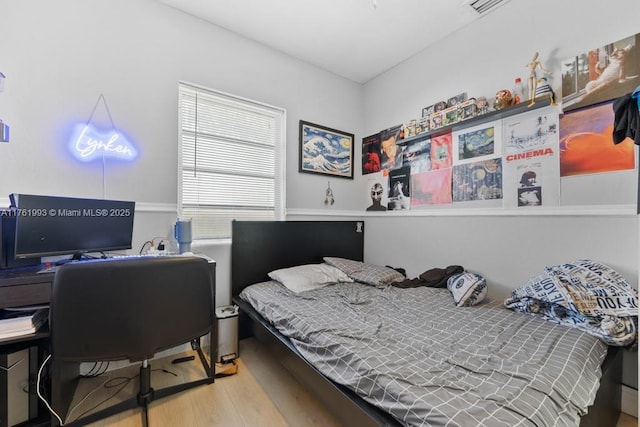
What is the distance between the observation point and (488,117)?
6.95ft

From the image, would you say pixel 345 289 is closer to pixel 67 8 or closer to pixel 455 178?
pixel 455 178

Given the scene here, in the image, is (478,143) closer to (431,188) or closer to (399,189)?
(431,188)

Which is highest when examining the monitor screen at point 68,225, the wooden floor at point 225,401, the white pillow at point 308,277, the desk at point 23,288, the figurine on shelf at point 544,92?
the figurine on shelf at point 544,92

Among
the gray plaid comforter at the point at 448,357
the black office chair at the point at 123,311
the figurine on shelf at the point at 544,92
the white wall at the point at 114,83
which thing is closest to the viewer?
the gray plaid comforter at the point at 448,357

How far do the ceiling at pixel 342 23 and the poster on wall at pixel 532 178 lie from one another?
1237 mm

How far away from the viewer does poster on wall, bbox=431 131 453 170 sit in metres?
2.46

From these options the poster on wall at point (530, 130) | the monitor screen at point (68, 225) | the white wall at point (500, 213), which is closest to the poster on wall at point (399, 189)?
the white wall at point (500, 213)

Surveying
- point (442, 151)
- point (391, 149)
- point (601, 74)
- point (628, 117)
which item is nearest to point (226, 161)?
point (391, 149)

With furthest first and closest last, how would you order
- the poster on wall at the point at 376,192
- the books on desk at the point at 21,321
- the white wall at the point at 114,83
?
the poster on wall at the point at 376,192 → the white wall at the point at 114,83 → the books on desk at the point at 21,321

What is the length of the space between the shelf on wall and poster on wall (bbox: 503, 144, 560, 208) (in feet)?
0.98

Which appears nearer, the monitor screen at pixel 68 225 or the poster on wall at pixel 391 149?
the monitor screen at pixel 68 225

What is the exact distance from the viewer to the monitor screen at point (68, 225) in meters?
1.39

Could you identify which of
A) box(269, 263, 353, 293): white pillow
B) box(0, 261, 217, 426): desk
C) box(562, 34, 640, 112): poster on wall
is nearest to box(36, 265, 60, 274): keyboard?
box(0, 261, 217, 426): desk

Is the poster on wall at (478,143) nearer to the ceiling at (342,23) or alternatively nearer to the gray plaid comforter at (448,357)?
the ceiling at (342,23)
